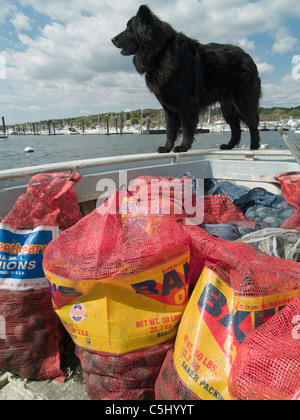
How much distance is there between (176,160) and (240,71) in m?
1.98

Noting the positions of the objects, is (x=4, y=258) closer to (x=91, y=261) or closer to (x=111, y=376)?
(x=91, y=261)

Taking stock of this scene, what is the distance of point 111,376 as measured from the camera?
125cm

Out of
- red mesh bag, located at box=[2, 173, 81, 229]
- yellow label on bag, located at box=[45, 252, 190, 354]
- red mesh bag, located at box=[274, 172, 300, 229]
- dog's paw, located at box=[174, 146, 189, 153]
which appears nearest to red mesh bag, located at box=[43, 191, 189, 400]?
yellow label on bag, located at box=[45, 252, 190, 354]

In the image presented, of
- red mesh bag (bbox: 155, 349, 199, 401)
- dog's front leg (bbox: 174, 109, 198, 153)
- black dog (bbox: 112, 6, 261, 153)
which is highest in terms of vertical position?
black dog (bbox: 112, 6, 261, 153)

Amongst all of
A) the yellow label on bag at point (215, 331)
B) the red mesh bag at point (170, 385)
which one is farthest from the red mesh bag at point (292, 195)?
the red mesh bag at point (170, 385)

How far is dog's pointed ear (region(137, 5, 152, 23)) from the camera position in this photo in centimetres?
341

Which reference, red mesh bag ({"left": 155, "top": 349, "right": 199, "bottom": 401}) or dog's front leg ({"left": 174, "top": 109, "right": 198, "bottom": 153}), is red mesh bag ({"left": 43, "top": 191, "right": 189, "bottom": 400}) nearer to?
red mesh bag ({"left": 155, "top": 349, "right": 199, "bottom": 401})

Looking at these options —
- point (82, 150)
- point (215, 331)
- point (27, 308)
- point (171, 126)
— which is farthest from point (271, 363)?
point (82, 150)

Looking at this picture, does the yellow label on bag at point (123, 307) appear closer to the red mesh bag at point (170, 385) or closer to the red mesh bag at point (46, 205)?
the red mesh bag at point (170, 385)

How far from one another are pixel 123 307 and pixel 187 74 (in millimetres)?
3441

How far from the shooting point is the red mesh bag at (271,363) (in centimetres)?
79
